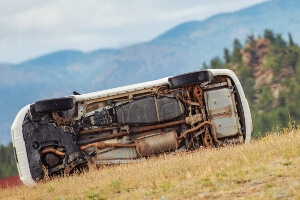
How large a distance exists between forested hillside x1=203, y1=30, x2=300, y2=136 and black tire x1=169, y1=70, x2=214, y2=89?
94.4m

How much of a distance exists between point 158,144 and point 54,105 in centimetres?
237

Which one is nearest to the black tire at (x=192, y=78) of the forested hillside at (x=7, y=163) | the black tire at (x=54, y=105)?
the black tire at (x=54, y=105)

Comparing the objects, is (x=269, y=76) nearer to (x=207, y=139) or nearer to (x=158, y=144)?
(x=207, y=139)

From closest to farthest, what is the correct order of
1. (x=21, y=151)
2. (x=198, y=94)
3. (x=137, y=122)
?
(x=21, y=151), (x=137, y=122), (x=198, y=94)

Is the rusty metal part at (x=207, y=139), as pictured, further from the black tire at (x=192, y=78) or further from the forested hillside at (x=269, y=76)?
the forested hillside at (x=269, y=76)

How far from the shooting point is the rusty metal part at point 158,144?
16.0 metres

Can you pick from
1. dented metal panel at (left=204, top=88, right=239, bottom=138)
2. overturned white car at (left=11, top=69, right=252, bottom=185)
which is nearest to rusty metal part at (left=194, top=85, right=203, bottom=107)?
overturned white car at (left=11, top=69, right=252, bottom=185)

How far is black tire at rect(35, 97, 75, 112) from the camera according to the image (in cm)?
1580

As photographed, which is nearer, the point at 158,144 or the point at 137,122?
the point at 158,144

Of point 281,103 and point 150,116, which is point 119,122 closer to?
point 150,116

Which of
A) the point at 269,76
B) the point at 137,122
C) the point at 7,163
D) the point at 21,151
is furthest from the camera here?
the point at 269,76

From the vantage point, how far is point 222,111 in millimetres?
16312

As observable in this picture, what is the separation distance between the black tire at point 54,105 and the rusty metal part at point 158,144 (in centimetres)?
170

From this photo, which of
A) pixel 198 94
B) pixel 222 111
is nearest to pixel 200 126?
pixel 222 111
